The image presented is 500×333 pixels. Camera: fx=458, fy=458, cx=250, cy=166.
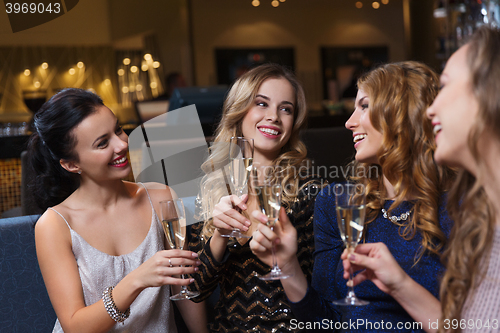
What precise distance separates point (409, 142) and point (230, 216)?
1.96 ft

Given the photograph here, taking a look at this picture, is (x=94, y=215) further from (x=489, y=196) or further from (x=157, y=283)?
(x=489, y=196)

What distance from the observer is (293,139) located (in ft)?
6.53

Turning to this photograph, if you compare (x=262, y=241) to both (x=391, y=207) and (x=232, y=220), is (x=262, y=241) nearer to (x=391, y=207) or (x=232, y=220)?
(x=232, y=220)

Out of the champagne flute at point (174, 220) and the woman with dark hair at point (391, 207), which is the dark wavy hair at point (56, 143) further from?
the woman with dark hair at point (391, 207)

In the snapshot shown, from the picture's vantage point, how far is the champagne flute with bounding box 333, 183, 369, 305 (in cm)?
104

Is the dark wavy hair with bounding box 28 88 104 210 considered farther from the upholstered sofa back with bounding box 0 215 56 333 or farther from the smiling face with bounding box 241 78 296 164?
the smiling face with bounding box 241 78 296 164

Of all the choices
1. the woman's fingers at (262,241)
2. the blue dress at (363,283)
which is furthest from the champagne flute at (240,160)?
the blue dress at (363,283)

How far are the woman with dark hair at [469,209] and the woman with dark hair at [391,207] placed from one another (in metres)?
0.25

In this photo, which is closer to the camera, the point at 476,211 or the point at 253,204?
the point at 476,211

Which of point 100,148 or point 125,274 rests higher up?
point 100,148

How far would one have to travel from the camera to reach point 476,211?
39.8 inches

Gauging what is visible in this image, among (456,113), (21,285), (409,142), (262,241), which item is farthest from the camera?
(21,285)

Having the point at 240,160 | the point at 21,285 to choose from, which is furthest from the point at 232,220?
the point at 21,285

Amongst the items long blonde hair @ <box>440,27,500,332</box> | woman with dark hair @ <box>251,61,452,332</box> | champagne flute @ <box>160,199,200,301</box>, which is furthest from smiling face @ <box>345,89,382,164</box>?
champagne flute @ <box>160,199,200,301</box>
